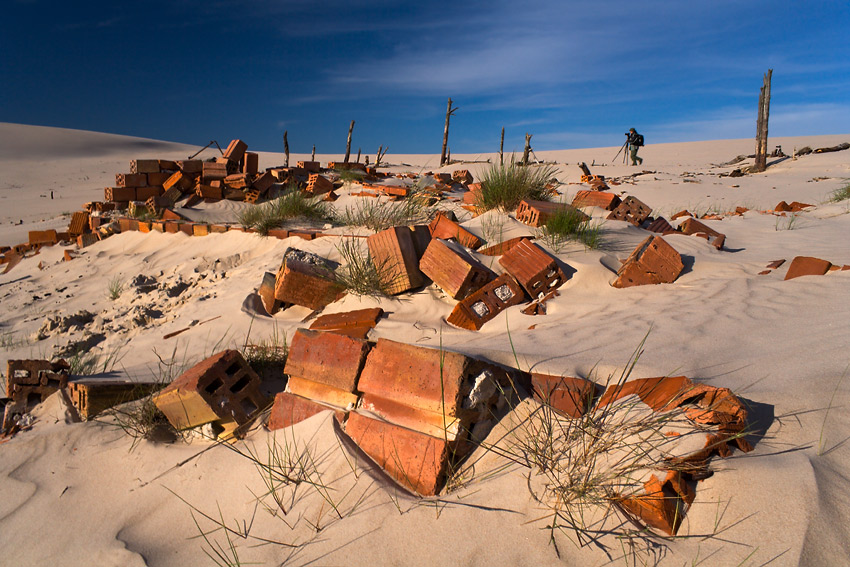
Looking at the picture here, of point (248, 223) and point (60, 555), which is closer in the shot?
point (60, 555)

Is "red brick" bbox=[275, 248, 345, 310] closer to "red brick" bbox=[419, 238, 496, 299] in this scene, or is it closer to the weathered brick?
"red brick" bbox=[419, 238, 496, 299]

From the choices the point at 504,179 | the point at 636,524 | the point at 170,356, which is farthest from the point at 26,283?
the point at 636,524

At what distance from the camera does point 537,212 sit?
5.02 m

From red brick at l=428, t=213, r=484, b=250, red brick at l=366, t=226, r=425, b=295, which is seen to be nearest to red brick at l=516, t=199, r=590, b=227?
red brick at l=428, t=213, r=484, b=250

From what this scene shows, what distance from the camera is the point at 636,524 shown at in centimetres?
153

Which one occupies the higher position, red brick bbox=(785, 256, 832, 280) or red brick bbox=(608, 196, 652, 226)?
red brick bbox=(608, 196, 652, 226)

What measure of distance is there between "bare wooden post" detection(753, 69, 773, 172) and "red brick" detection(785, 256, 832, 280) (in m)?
16.7

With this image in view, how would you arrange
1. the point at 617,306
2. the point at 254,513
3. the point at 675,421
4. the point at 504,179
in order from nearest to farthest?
1. the point at 675,421
2. the point at 254,513
3. the point at 617,306
4. the point at 504,179

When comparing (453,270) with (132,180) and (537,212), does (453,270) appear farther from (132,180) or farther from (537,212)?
(132,180)

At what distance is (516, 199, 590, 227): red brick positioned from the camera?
16.4ft

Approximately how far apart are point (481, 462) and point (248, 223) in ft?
19.5

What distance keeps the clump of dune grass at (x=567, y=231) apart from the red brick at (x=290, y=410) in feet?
9.49

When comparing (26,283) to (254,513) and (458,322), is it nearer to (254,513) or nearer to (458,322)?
(458,322)

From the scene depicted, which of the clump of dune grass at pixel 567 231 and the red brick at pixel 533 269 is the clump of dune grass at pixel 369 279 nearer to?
the red brick at pixel 533 269
